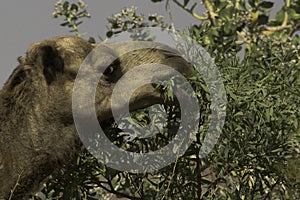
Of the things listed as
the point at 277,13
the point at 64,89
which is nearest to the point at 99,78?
the point at 64,89

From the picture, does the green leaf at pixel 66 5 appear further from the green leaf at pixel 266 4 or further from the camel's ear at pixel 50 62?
the green leaf at pixel 266 4

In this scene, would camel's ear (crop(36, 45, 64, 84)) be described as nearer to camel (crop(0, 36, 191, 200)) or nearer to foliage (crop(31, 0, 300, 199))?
camel (crop(0, 36, 191, 200))

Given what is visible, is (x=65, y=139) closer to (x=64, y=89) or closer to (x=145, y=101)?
(x=64, y=89)

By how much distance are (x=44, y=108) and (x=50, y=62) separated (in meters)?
0.40

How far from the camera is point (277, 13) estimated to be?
22.9 feet

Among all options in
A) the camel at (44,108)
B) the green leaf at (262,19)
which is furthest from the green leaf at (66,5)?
the green leaf at (262,19)

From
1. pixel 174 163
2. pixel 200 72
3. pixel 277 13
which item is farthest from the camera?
pixel 277 13

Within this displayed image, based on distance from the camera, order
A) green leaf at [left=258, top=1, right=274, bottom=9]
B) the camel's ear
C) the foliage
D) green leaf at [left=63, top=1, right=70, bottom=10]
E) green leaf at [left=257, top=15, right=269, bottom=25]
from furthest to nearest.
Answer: green leaf at [left=63, top=1, right=70, bottom=10] → green leaf at [left=257, top=15, right=269, bottom=25] → green leaf at [left=258, top=1, right=274, bottom=9] → the camel's ear → the foliage

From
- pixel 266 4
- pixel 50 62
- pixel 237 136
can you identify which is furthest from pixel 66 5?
pixel 237 136

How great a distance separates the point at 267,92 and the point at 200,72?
0.58 m

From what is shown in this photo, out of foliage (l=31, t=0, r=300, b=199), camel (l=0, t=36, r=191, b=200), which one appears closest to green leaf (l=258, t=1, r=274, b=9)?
foliage (l=31, t=0, r=300, b=199)

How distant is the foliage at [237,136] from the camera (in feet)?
16.9

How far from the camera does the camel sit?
564cm

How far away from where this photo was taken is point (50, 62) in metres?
5.79
